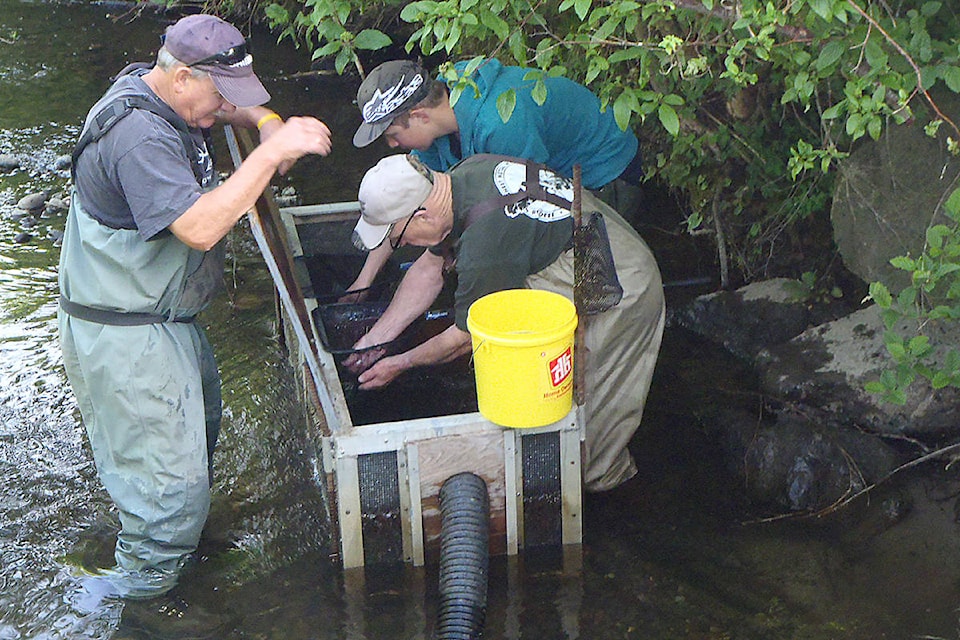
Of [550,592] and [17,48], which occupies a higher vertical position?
[17,48]

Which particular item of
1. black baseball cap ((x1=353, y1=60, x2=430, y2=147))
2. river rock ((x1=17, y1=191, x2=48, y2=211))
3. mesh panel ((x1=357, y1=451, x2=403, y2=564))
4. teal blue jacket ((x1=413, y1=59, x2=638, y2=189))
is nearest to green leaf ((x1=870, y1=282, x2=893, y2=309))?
teal blue jacket ((x1=413, y1=59, x2=638, y2=189))

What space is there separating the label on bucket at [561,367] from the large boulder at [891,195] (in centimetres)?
160

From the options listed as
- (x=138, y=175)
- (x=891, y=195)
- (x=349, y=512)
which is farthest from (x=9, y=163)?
(x=891, y=195)

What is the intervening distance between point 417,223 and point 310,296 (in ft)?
3.63

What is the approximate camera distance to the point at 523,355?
12.5 feet

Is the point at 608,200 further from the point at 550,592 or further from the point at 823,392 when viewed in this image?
the point at 550,592

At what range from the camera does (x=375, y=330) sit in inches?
189

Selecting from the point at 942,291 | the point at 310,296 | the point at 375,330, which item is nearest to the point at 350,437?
the point at 375,330

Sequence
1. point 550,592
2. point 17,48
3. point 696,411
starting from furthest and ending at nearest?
1. point 17,48
2. point 696,411
3. point 550,592

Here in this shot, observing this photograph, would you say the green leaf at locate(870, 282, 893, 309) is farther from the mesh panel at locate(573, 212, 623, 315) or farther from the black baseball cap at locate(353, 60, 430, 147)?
the black baseball cap at locate(353, 60, 430, 147)

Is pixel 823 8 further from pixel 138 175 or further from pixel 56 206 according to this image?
pixel 56 206

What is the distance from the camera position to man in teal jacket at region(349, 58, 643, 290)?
4848mm

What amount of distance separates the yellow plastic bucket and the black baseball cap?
1.19 meters

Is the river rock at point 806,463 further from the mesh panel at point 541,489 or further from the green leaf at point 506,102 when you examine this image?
the green leaf at point 506,102
